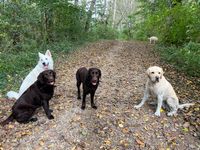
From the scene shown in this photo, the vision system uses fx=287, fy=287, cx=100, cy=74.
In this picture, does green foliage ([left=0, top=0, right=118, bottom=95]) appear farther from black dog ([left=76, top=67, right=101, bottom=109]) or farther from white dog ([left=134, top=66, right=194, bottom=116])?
white dog ([left=134, top=66, right=194, bottom=116])

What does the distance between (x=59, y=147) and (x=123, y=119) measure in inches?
67.0

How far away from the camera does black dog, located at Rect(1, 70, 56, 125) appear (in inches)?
239

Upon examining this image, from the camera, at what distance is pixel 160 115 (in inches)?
261

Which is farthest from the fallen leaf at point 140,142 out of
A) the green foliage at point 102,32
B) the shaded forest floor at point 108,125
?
the green foliage at point 102,32

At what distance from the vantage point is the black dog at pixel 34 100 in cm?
608

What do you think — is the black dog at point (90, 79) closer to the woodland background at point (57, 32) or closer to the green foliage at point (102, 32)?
the woodland background at point (57, 32)

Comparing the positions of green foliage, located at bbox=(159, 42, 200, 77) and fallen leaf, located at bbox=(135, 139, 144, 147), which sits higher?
green foliage, located at bbox=(159, 42, 200, 77)

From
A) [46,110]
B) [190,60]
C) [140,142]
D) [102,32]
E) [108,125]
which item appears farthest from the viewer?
[102,32]

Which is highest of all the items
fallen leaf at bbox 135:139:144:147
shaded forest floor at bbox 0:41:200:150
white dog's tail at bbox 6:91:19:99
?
white dog's tail at bbox 6:91:19:99

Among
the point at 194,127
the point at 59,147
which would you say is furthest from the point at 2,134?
the point at 194,127

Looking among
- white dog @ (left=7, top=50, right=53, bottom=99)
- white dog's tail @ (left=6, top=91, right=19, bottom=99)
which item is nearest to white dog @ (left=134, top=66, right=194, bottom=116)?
white dog @ (left=7, top=50, right=53, bottom=99)

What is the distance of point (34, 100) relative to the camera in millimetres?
6242

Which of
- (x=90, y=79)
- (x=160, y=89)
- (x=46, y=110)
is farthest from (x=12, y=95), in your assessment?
(x=160, y=89)

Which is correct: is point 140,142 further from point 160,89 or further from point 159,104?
point 160,89
